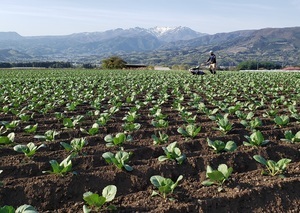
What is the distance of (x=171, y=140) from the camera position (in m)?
→ 6.02

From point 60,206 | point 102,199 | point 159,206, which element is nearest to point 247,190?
point 159,206

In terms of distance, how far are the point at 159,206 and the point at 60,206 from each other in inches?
45.2

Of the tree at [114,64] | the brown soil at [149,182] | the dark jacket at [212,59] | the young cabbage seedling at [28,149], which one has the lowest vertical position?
the tree at [114,64]

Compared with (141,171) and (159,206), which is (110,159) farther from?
(159,206)

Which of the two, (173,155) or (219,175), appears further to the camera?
(173,155)

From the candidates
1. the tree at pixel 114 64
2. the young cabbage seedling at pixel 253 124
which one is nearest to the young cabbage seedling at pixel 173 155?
the young cabbage seedling at pixel 253 124

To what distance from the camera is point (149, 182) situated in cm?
439

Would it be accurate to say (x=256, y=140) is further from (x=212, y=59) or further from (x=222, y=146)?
(x=212, y=59)

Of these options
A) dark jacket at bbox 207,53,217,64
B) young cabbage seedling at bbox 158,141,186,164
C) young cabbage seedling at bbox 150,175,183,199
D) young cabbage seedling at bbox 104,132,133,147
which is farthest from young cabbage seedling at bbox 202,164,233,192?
dark jacket at bbox 207,53,217,64

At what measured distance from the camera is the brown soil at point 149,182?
3.68m

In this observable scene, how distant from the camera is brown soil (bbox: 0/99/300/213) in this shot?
3684 millimetres

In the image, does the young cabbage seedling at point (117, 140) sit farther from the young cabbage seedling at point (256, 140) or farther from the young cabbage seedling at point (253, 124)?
the young cabbage seedling at point (253, 124)

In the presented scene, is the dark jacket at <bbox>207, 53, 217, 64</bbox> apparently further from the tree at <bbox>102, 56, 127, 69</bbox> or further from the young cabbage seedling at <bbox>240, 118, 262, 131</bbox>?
the tree at <bbox>102, 56, 127, 69</bbox>

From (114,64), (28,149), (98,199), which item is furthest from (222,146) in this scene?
(114,64)
